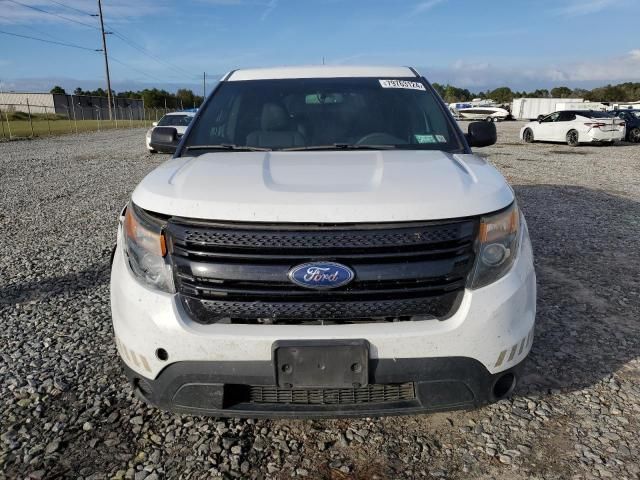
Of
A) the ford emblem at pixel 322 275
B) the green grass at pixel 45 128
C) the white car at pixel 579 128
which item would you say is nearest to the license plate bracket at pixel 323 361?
the ford emblem at pixel 322 275

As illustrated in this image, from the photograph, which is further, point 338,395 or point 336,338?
point 338,395

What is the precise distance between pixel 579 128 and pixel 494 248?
2258 centimetres

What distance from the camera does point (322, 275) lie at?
2.01 m

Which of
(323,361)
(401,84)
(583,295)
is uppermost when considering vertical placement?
(401,84)

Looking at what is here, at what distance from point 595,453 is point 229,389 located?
1681 mm

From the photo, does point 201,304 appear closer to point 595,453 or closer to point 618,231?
point 595,453

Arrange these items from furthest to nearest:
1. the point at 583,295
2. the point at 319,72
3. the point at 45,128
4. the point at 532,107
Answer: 1. the point at 532,107
2. the point at 45,128
3. the point at 583,295
4. the point at 319,72

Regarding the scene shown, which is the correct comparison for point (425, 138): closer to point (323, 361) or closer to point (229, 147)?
point (229, 147)

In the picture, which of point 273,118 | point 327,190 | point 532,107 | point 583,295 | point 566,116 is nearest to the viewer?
point 327,190

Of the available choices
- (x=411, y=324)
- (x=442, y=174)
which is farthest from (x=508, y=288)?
(x=442, y=174)

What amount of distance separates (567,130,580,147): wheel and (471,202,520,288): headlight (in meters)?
22.5

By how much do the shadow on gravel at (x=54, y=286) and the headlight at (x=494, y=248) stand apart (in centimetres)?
365

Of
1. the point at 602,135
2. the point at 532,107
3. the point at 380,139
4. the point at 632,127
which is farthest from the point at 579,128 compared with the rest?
the point at 532,107

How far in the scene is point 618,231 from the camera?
6730 millimetres
